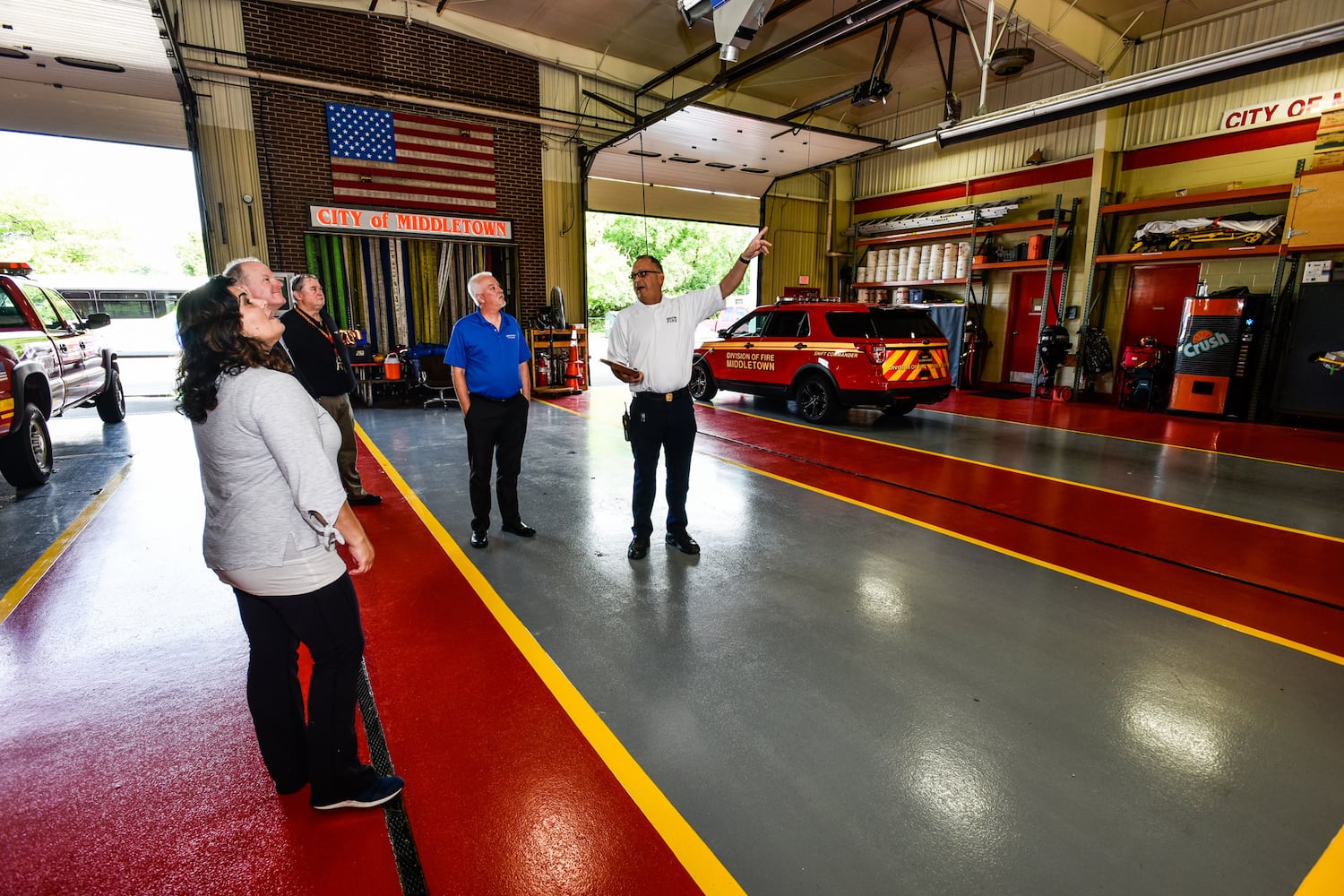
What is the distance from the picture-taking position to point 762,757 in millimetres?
2273

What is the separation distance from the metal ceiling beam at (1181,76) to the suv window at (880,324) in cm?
289

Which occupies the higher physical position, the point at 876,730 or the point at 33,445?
the point at 33,445

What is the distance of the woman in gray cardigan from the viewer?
1.60 meters

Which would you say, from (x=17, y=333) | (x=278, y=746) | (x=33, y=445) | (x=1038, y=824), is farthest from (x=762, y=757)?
(x=17, y=333)

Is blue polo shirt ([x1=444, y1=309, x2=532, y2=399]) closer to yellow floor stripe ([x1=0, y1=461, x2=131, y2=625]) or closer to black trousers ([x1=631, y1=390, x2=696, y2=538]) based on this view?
black trousers ([x1=631, y1=390, x2=696, y2=538])

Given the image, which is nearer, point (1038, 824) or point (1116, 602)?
point (1038, 824)

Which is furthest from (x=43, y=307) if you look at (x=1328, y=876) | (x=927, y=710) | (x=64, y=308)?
(x=1328, y=876)

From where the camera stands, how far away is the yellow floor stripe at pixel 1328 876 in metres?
1.77

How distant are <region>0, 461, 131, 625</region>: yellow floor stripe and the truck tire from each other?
51cm

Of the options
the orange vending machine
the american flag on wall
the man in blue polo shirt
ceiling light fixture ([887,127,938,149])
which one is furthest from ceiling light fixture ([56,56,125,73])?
the orange vending machine

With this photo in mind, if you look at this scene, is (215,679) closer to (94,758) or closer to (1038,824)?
(94,758)

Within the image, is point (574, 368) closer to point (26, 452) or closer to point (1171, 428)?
point (26, 452)

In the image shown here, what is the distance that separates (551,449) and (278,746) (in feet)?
17.2

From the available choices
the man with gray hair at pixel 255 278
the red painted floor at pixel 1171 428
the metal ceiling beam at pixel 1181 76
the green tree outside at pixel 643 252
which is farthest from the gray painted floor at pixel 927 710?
the green tree outside at pixel 643 252
